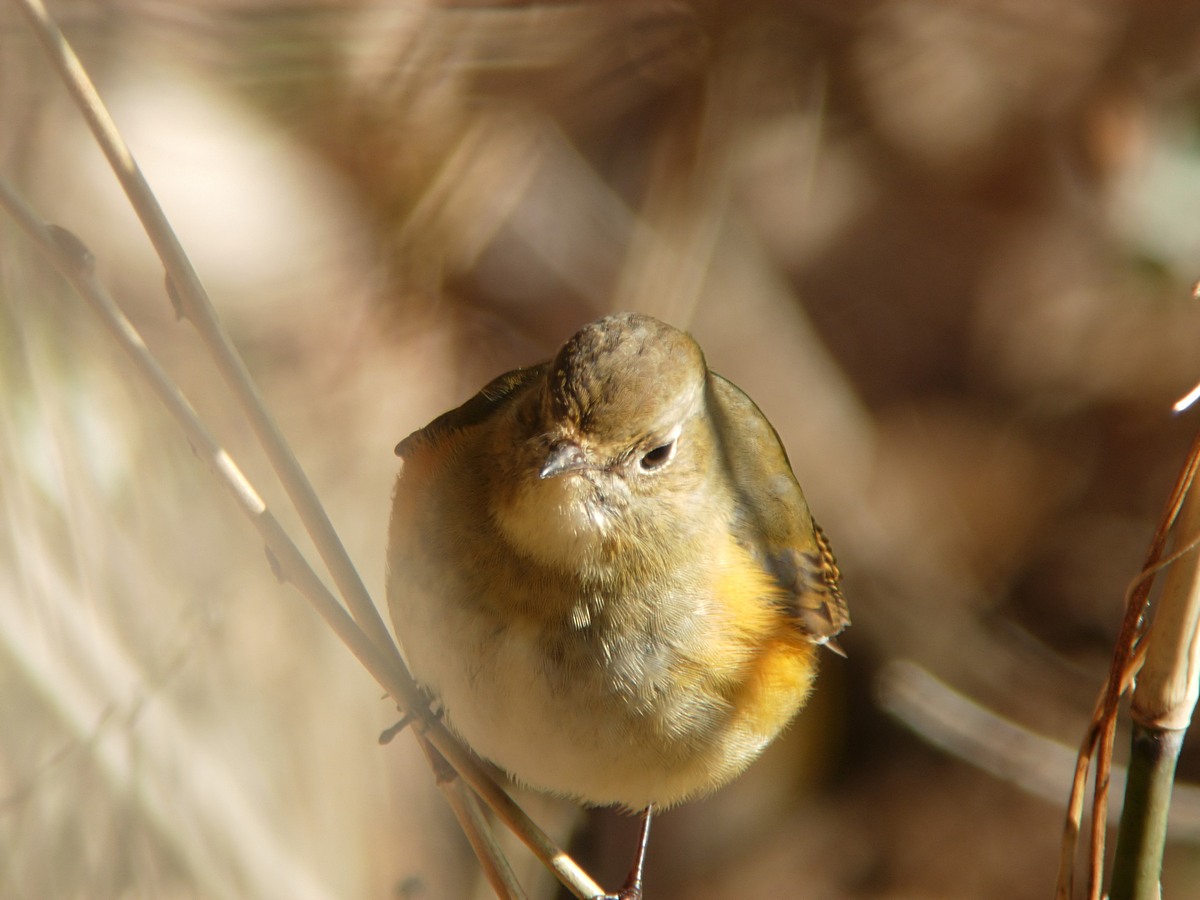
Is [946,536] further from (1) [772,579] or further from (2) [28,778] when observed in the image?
(2) [28,778]

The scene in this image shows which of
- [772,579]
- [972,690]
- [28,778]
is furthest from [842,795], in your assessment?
[28,778]

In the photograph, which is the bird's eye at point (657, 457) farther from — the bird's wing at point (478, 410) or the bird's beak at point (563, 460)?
the bird's wing at point (478, 410)

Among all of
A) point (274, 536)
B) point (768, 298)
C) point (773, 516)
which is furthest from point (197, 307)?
point (768, 298)

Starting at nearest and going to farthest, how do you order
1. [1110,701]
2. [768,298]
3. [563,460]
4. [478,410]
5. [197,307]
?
[1110,701] < [197,307] < [563,460] < [478,410] < [768,298]

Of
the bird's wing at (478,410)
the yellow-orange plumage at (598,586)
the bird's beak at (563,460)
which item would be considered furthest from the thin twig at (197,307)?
the bird's wing at (478,410)

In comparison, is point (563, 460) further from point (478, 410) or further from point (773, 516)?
point (773, 516)

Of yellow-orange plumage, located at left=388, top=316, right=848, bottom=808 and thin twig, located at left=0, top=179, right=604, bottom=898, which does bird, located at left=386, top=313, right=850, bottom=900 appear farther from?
thin twig, located at left=0, top=179, right=604, bottom=898

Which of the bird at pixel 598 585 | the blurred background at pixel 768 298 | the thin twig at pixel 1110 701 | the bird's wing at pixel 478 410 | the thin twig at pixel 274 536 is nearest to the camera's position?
the thin twig at pixel 1110 701

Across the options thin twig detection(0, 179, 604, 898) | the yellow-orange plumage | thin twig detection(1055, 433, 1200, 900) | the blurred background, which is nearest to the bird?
the yellow-orange plumage
